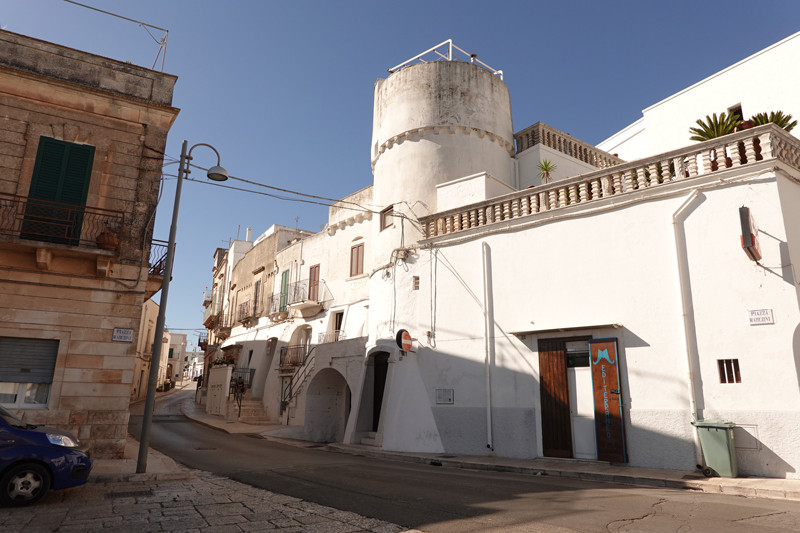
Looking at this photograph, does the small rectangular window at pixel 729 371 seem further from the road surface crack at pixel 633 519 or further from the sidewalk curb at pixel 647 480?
the road surface crack at pixel 633 519

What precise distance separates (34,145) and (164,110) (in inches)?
121

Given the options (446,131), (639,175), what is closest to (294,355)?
(446,131)

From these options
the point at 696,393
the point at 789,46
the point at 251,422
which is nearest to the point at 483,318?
the point at 696,393

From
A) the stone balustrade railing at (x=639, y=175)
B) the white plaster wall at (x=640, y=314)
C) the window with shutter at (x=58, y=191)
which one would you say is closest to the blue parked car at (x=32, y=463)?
the window with shutter at (x=58, y=191)

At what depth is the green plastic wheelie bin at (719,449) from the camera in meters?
9.70

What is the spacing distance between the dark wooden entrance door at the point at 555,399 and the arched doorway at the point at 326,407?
10.4m

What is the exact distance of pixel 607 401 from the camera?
39.3 ft

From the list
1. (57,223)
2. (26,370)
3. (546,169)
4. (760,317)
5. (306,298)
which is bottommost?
(26,370)

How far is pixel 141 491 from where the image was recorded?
8367mm

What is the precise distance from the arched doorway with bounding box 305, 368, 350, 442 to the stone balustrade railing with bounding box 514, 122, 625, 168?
12.2 meters

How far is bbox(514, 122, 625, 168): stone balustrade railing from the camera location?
19969 mm

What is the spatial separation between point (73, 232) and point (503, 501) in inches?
435

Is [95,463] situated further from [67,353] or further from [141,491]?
[141,491]

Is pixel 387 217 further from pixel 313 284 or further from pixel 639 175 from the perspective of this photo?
pixel 313 284
